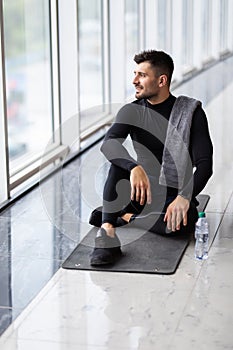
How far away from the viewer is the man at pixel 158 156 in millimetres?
3414

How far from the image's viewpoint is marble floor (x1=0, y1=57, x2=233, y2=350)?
2535mm

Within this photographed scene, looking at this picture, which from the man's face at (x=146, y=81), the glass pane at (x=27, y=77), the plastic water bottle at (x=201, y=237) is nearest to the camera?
the plastic water bottle at (x=201, y=237)

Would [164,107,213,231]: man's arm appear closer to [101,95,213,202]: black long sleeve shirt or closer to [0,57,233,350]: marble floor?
[101,95,213,202]: black long sleeve shirt

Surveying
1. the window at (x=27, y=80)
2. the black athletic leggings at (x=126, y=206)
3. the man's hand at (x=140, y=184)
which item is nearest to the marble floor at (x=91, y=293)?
the black athletic leggings at (x=126, y=206)

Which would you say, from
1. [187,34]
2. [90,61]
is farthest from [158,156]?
[187,34]

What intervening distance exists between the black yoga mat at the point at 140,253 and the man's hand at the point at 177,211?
9cm

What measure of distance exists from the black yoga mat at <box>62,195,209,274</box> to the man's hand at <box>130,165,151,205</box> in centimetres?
19

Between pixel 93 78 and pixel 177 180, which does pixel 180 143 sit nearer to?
pixel 177 180

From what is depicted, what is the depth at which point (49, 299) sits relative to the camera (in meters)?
2.87

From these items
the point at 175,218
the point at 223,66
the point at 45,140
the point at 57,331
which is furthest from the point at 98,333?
the point at 223,66

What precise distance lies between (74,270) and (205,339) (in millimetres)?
801

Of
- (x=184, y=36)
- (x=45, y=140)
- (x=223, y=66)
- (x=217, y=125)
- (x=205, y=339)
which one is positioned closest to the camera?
(x=205, y=339)

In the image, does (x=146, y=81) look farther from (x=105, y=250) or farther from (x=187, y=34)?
(x=187, y=34)

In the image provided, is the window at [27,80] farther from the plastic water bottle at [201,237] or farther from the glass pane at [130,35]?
the glass pane at [130,35]
